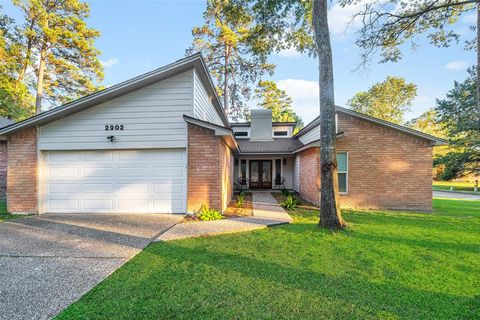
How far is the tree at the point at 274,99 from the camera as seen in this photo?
2852cm

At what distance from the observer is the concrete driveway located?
2682 millimetres

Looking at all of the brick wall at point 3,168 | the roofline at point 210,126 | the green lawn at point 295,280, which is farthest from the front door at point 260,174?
the brick wall at point 3,168

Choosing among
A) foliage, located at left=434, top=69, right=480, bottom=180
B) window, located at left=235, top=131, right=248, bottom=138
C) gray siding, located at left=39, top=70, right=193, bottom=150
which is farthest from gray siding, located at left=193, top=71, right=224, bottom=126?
foliage, located at left=434, top=69, right=480, bottom=180

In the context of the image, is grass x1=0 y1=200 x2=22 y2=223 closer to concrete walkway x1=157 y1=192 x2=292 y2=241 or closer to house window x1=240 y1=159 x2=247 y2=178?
concrete walkway x1=157 y1=192 x2=292 y2=241

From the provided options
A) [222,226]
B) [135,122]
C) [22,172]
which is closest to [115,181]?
[135,122]

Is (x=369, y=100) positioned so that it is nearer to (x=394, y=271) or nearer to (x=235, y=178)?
(x=235, y=178)

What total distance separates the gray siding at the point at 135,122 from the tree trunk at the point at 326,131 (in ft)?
13.4

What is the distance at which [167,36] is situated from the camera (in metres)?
11.9

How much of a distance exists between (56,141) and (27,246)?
4280mm

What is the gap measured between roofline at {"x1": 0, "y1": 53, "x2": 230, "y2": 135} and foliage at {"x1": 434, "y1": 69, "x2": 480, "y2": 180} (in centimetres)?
2522

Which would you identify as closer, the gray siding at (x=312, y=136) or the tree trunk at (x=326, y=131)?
the tree trunk at (x=326, y=131)

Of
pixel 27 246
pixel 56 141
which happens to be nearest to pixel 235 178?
pixel 56 141

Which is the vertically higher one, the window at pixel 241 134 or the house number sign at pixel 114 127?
the window at pixel 241 134

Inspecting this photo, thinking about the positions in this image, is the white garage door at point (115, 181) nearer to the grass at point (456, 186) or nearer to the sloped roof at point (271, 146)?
the sloped roof at point (271, 146)
